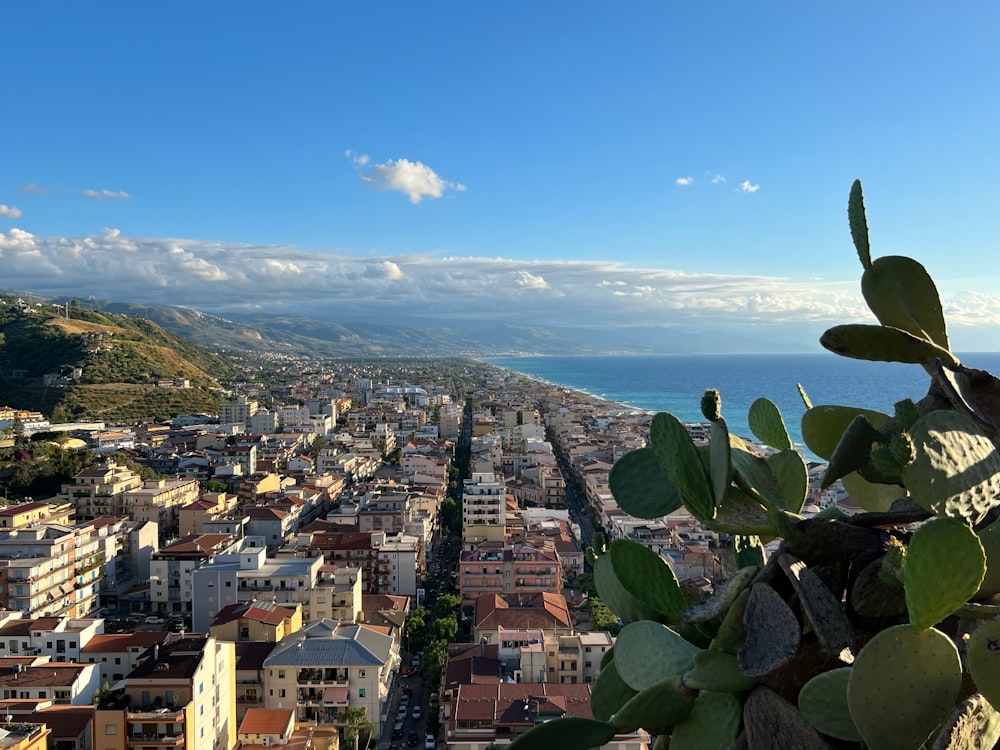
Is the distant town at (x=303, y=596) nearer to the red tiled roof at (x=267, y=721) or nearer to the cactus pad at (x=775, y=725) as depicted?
the red tiled roof at (x=267, y=721)

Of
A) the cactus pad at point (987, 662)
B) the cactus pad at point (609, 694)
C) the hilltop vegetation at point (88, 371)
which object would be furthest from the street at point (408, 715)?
the hilltop vegetation at point (88, 371)

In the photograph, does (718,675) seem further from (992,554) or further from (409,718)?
(409,718)

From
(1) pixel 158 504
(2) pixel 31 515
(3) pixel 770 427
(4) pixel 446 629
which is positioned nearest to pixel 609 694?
(3) pixel 770 427

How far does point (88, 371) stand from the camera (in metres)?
47.3

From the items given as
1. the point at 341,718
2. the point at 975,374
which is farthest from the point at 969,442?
the point at 341,718

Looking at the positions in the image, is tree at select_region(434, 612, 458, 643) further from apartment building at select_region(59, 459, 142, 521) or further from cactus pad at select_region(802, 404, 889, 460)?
cactus pad at select_region(802, 404, 889, 460)

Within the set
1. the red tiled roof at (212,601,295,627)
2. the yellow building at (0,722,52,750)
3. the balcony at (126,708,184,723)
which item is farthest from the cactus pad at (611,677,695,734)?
the red tiled roof at (212,601,295,627)

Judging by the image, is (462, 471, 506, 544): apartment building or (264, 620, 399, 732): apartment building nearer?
(264, 620, 399, 732): apartment building

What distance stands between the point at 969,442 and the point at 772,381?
10869 cm

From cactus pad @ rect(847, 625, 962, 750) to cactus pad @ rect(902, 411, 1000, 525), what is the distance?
0.61ft

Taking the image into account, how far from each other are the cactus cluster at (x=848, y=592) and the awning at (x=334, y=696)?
38.0 feet

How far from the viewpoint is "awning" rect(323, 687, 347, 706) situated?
11938 mm

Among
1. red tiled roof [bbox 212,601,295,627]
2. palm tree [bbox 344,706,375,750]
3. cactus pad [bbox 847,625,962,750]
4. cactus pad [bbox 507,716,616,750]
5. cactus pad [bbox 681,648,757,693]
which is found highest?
cactus pad [bbox 847,625,962,750]

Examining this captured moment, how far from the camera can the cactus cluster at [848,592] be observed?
98 centimetres
